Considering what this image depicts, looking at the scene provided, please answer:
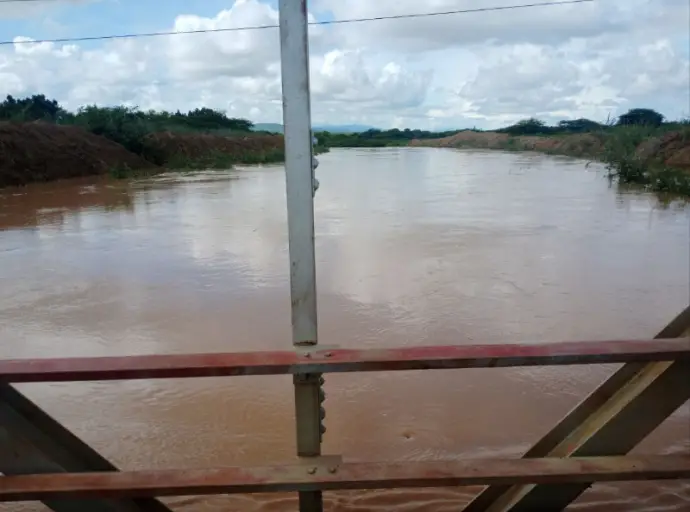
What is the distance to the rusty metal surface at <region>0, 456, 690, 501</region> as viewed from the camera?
5.96 ft

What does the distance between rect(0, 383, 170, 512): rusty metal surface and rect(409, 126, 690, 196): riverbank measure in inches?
576

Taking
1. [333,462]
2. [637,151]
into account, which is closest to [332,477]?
[333,462]

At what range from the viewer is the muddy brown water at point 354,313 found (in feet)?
11.3

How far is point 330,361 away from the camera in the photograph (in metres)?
1.78

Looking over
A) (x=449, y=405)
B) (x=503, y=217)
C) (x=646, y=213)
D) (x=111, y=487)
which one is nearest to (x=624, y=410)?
(x=111, y=487)

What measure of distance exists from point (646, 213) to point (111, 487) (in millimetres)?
11782

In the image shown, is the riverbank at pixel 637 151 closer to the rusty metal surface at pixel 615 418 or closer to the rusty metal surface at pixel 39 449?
the rusty metal surface at pixel 615 418

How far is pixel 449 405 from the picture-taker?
3877 millimetres

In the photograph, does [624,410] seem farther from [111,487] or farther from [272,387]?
[272,387]

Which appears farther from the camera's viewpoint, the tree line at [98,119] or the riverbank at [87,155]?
the tree line at [98,119]

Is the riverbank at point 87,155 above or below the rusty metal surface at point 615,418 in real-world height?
above

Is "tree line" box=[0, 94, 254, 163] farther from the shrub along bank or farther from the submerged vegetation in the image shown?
the submerged vegetation

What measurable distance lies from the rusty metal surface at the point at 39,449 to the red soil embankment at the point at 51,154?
60.6 ft

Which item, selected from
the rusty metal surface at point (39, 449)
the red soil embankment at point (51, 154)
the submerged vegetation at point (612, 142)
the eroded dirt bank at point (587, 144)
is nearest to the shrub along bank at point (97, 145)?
the red soil embankment at point (51, 154)
